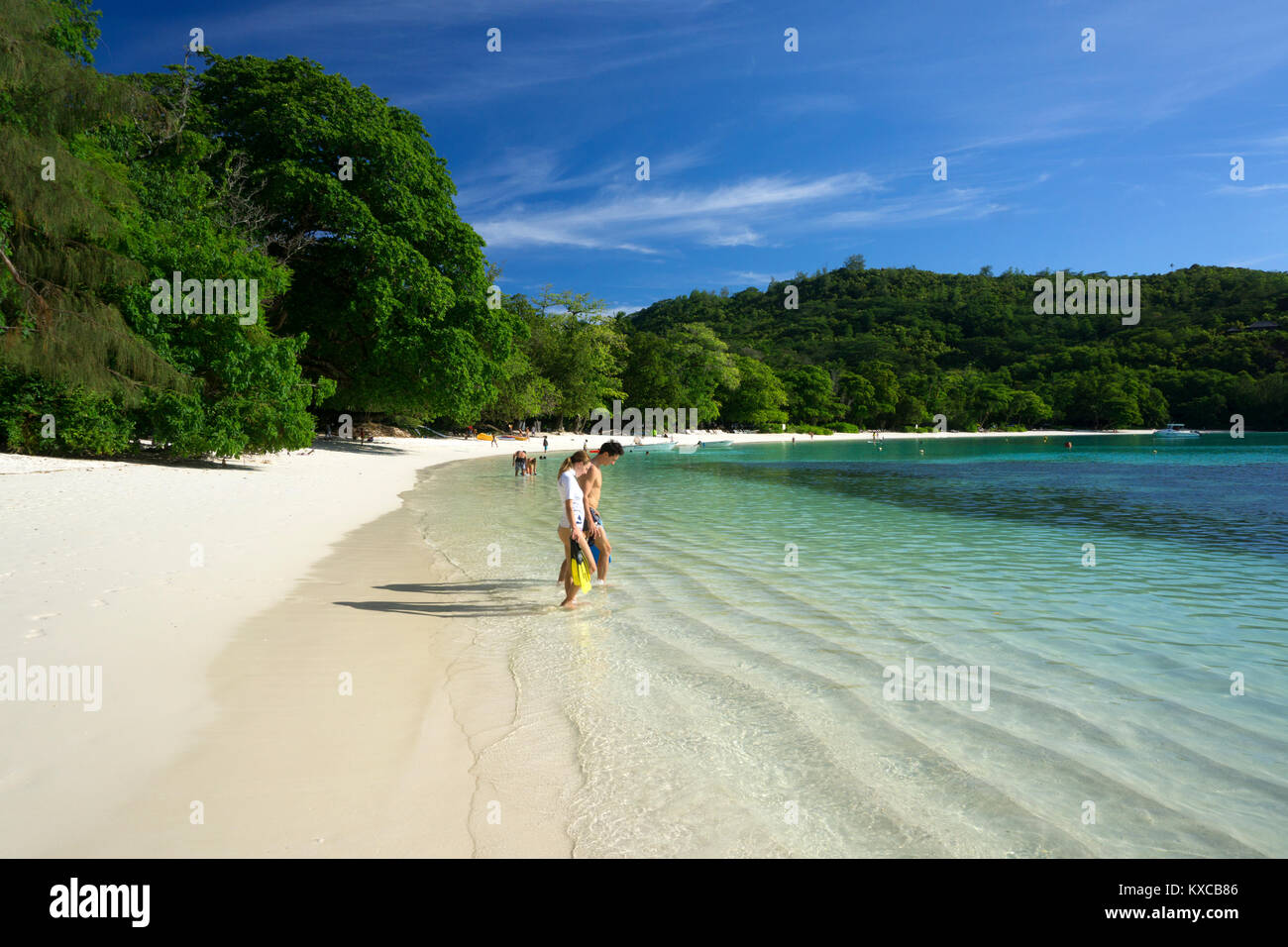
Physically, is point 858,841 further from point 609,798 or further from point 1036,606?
point 1036,606

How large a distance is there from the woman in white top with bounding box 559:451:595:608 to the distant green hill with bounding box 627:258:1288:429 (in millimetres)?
91789

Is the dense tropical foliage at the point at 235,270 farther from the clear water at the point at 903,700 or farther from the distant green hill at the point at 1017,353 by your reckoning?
the distant green hill at the point at 1017,353

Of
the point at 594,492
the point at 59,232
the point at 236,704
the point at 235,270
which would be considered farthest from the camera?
the point at 235,270

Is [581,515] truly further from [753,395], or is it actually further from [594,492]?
[753,395]

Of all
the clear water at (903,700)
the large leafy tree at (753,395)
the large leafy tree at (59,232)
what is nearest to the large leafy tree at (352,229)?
the large leafy tree at (59,232)

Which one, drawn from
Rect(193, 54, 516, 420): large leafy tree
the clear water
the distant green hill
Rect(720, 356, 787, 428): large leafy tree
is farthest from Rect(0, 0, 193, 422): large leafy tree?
Rect(720, 356, 787, 428): large leafy tree

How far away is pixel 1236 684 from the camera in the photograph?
641cm

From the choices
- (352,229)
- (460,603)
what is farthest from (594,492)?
(352,229)

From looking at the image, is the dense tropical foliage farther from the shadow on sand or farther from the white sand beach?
the shadow on sand

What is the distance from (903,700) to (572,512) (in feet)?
13.4

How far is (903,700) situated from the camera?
5.93 meters

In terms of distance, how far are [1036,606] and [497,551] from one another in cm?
853

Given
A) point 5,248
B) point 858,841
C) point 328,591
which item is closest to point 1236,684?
point 858,841

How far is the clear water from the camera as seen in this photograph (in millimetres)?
3986
